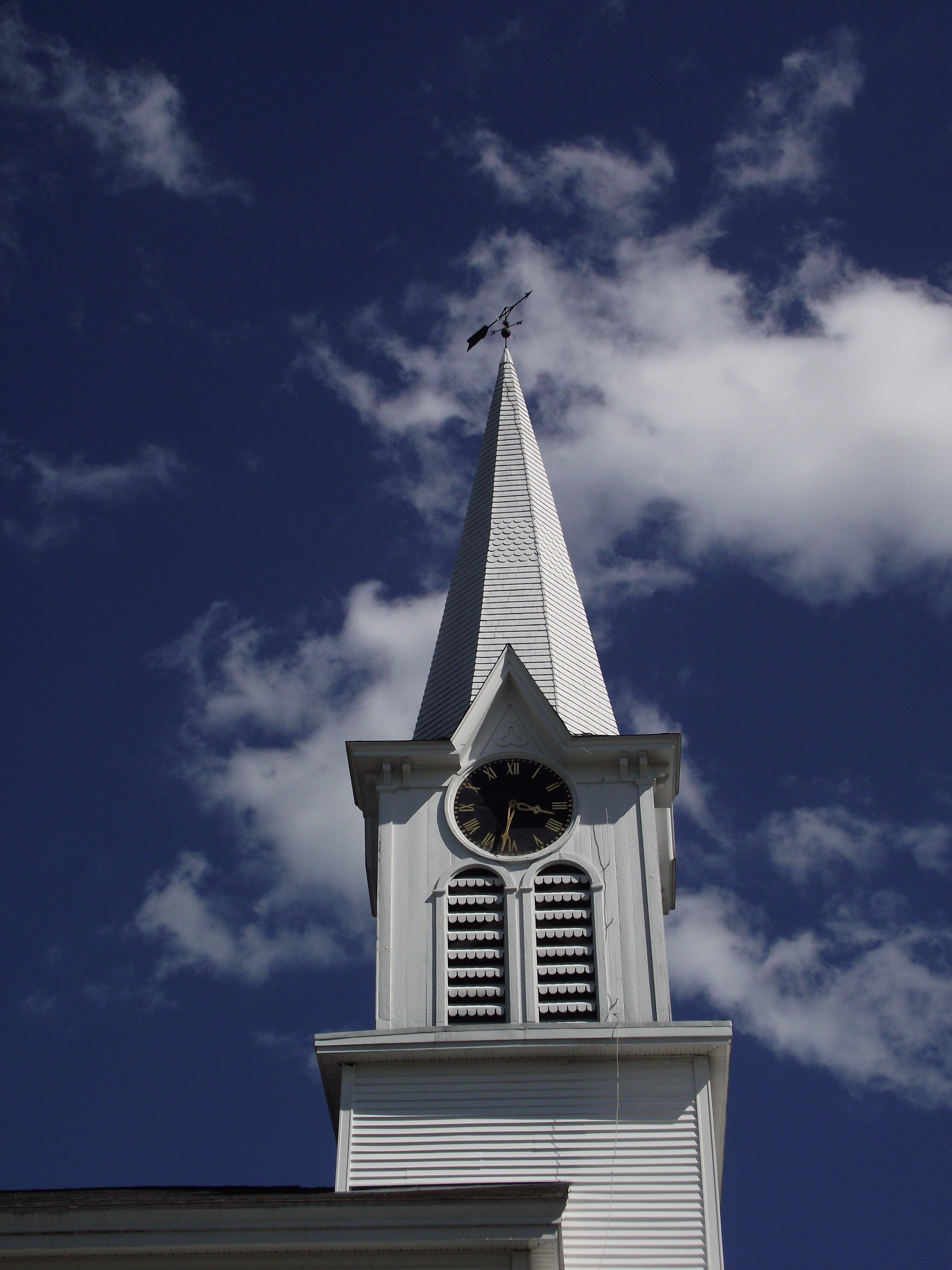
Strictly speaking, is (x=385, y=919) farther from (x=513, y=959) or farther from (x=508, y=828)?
(x=508, y=828)

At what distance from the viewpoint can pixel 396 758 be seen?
1155 inches

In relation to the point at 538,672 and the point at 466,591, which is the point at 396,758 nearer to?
the point at 538,672

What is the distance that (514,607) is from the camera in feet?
107

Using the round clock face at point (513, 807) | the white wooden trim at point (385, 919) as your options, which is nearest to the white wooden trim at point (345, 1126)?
the white wooden trim at point (385, 919)

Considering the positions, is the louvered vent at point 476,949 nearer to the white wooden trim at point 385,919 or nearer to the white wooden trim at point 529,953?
the white wooden trim at point 529,953

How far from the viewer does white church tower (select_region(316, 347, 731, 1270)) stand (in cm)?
2420

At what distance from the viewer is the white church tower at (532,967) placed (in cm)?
2420

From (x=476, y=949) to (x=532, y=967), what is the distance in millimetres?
984

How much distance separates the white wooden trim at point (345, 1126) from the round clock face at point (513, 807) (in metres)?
4.68

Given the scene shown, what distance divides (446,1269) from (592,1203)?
378 centimetres

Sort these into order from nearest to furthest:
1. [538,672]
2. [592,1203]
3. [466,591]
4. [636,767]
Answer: [592,1203] < [636,767] < [538,672] < [466,591]

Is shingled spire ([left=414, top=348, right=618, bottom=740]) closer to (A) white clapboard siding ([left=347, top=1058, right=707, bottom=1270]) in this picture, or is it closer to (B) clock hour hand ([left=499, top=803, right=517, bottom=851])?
(B) clock hour hand ([left=499, top=803, right=517, bottom=851])

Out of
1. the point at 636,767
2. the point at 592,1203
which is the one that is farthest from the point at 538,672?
the point at 592,1203

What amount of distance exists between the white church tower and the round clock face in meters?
0.03
